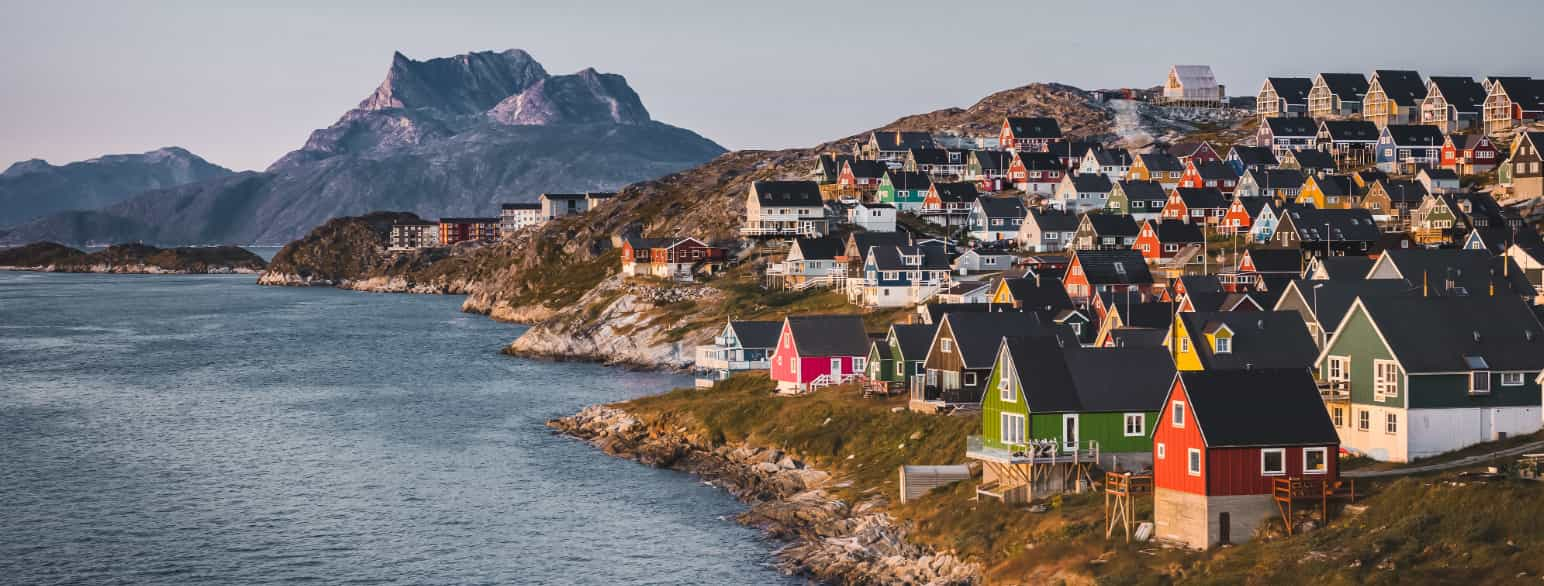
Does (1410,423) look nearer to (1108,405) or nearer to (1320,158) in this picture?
(1108,405)

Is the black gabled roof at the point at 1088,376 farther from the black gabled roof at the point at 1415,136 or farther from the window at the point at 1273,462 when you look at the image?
the black gabled roof at the point at 1415,136

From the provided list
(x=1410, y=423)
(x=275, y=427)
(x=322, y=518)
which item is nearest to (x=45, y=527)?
(x=322, y=518)

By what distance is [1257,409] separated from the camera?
4925cm

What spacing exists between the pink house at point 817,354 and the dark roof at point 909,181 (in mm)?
85712

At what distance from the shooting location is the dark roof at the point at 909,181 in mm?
182125

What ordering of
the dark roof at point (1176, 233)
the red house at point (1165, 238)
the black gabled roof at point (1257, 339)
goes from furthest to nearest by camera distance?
the dark roof at point (1176, 233) → the red house at point (1165, 238) → the black gabled roof at point (1257, 339)

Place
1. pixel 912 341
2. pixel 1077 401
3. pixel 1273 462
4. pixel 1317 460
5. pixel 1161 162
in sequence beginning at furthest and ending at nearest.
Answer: pixel 1161 162 → pixel 912 341 → pixel 1077 401 → pixel 1317 460 → pixel 1273 462

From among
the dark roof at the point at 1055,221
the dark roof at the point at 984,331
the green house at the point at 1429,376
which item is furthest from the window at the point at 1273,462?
the dark roof at the point at 1055,221

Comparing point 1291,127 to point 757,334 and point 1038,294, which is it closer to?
point 1038,294

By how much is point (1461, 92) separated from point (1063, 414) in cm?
15233

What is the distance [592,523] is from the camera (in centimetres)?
6988

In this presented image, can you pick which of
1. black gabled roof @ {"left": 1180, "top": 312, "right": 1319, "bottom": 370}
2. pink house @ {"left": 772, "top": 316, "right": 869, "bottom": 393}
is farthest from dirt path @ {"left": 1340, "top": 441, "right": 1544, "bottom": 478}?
pink house @ {"left": 772, "top": 316, "right": 869, "bottom": 393}

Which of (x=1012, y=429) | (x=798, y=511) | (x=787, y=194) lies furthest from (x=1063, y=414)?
(x=787, y=194)

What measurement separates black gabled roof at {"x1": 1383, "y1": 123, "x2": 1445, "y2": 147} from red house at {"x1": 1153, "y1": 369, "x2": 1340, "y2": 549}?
439ft
